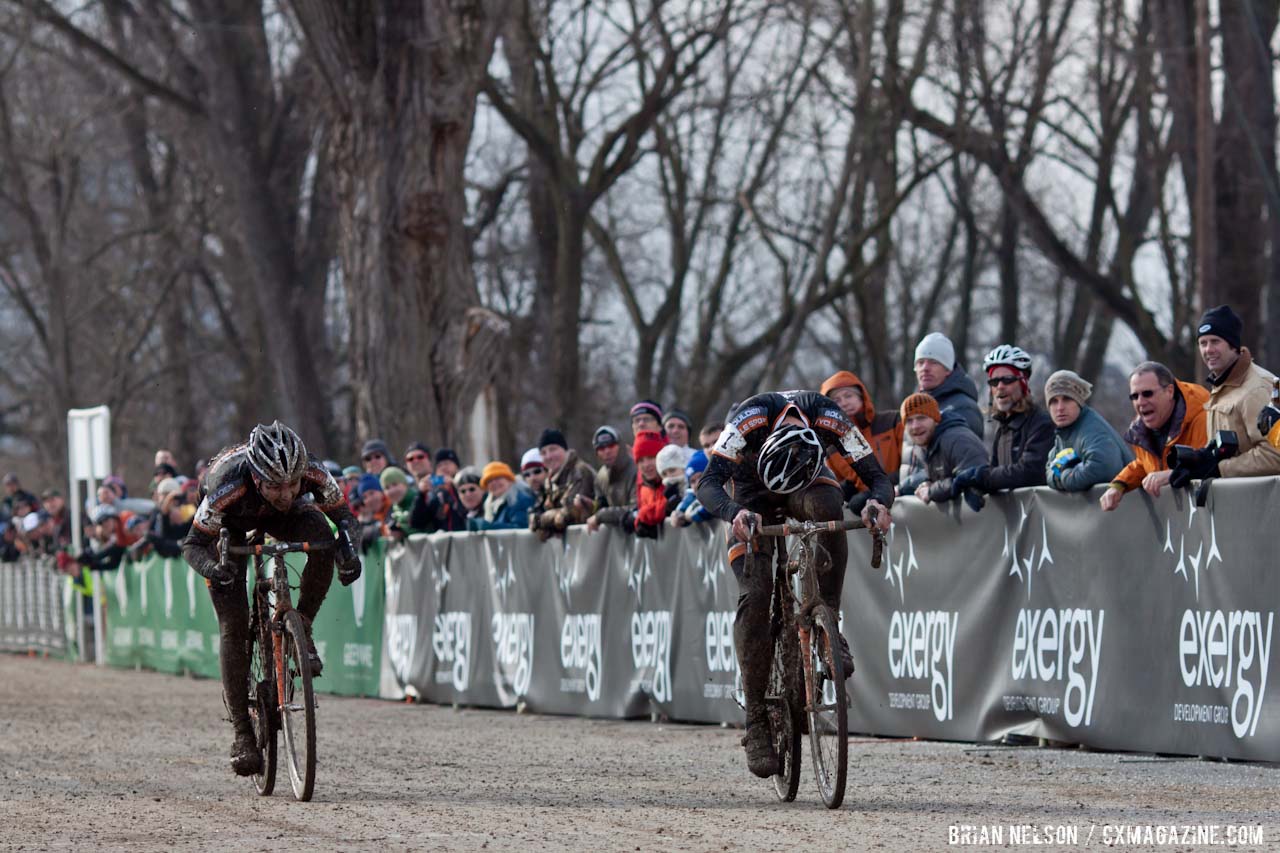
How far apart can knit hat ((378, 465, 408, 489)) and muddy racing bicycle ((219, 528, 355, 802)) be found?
8136 mm

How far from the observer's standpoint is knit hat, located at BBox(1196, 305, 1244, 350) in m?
10.3

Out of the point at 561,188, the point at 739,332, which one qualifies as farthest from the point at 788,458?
the point at 739,332

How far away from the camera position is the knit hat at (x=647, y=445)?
48.2ft

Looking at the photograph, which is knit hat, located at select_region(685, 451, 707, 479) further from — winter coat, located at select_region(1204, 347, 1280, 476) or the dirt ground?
winter coat, located at select_region(1204, 347, 1280, 476)

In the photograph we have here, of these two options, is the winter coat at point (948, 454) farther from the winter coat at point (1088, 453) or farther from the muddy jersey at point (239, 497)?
the muddy jersey at point (239, 497)

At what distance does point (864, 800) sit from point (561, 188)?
2427 centimetres

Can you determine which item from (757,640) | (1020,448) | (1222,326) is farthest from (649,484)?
(757,640)

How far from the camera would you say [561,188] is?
32906mm

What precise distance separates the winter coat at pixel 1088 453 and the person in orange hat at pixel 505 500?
6.73 metres

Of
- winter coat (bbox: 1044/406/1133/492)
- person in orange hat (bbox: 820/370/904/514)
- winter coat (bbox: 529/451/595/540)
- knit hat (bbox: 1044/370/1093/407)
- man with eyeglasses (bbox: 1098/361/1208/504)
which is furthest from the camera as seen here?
winter coat (bbox: 529/451/595/540)

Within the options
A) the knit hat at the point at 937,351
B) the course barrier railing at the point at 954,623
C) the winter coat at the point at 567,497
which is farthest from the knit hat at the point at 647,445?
the knit hat at the point at 937,351

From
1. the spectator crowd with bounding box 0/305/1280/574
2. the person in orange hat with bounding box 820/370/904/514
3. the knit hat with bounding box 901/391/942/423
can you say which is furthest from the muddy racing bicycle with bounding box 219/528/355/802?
the knit hat with bounding box 901/391/942/423

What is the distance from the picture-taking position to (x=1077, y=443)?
448 inches

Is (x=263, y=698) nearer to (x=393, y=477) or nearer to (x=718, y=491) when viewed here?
(x=718, y=491)
